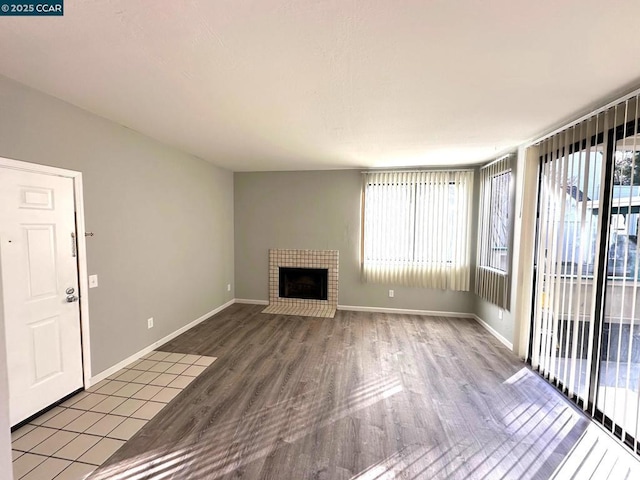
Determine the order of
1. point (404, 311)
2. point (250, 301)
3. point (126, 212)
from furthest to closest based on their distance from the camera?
1. point (250, 301)
2. point (404, 311)
3. point (126, 212)

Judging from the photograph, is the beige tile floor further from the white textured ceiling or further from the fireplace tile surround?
the white textured ceiling

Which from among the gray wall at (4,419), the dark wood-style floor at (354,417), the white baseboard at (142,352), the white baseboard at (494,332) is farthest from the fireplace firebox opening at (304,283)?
the gray wall at (4,419)

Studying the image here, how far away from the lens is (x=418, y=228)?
4695 millimetres

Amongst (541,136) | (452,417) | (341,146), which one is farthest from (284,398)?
(541,136)

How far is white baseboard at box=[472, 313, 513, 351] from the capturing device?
139 inches

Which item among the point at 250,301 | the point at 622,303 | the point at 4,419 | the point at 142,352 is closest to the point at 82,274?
the point at 142,352

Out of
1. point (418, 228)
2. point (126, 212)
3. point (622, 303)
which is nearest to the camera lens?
point (622, 303)

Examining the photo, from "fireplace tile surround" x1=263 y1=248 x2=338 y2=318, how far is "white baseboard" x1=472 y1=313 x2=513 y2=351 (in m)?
2.32

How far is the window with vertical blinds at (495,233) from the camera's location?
140 inches

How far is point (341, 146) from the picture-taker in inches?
138

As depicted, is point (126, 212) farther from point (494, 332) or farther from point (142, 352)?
point (494, 332)

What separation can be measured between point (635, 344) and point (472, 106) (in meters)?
2.03

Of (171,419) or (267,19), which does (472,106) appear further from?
(171,419)

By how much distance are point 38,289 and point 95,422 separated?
113cm
